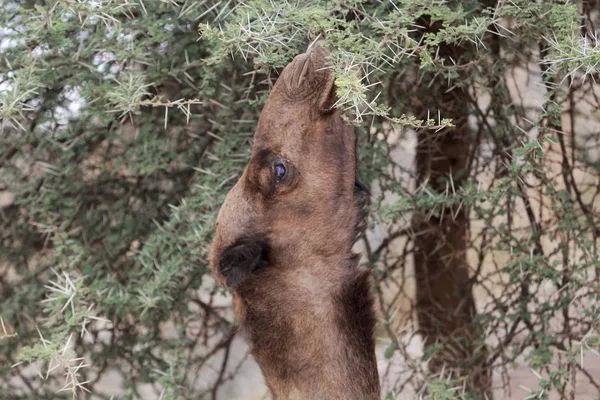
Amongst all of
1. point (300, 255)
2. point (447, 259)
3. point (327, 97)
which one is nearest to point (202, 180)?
point (300, 255)

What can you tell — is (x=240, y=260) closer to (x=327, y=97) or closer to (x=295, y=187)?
(x=295, y=187)

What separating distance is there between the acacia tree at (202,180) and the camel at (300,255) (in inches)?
13.7

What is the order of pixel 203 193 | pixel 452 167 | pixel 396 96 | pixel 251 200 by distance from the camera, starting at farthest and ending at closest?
pixel 452 167 < pixel 396 96 < pixel 203 193 < pixel 251 200

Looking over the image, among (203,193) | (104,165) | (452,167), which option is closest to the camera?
(203,193)

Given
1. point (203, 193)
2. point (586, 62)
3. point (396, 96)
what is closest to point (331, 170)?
point (586, 62)

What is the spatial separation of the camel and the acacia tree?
1.14ft

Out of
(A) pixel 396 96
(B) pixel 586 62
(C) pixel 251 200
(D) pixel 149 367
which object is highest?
(B) pixel 586 62

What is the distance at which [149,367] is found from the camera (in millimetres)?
4109

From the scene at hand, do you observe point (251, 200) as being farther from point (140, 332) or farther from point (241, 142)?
point (140, 332)

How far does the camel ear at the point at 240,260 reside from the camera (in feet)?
8.33

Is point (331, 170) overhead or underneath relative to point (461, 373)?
overhead

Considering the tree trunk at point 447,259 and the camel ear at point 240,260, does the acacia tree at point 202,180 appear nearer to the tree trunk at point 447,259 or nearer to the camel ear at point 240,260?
the tree trunk at point 447,259

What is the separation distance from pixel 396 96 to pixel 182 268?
1218 mm

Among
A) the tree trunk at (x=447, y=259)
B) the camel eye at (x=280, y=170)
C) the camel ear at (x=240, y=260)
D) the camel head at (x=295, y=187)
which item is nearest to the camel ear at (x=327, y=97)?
the camel head at (x=295, y=187)
